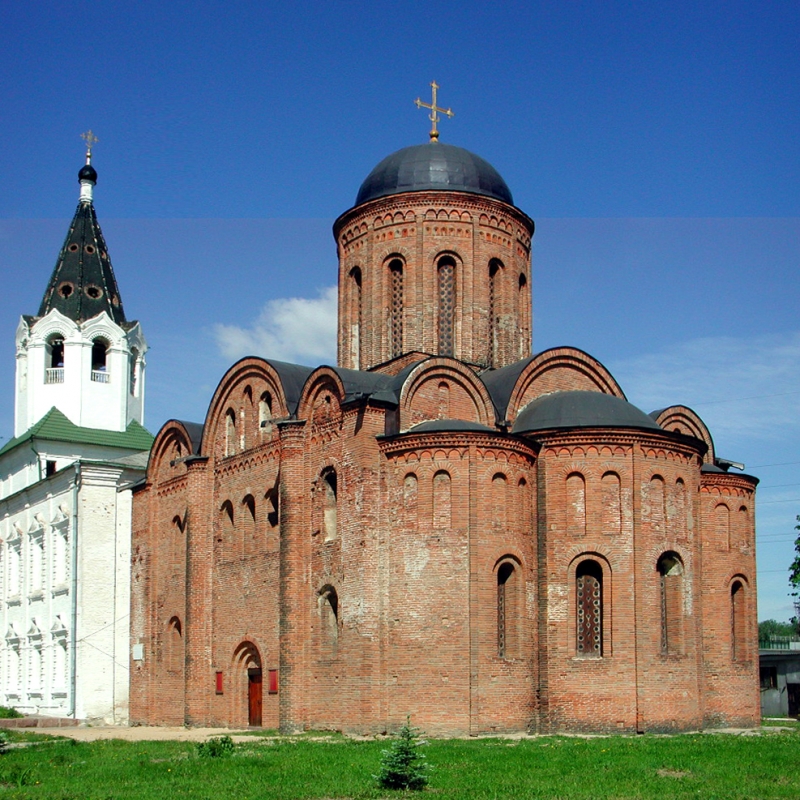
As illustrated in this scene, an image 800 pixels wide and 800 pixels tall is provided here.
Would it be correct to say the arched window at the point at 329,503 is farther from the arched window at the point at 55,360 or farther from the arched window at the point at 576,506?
the arched window at the point at 55,360

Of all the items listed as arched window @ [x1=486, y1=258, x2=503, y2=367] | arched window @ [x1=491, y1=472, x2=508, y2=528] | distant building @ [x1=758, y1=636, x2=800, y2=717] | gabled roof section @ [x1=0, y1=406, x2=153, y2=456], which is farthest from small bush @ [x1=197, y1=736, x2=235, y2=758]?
distant building @ [x1=758, y1=636, x2=800, y2=717]

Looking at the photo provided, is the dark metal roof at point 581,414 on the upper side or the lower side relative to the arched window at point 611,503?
upper

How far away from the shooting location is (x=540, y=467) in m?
22.1

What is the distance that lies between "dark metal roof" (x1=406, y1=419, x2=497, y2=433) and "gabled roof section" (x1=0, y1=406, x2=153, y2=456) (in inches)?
520

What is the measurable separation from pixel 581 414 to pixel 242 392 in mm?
7833

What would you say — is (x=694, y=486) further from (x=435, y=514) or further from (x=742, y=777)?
(x=742, y=777)

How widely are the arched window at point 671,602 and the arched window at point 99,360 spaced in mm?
18164

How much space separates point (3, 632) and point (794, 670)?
74.4ft

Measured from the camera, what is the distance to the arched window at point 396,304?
84.3 feet

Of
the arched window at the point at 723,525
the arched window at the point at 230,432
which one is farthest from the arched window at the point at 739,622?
the arched window at the point at 230,432

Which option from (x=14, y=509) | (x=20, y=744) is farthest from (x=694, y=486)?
(x=14, y=509)

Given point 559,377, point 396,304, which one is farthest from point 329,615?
Answer: point 396,304

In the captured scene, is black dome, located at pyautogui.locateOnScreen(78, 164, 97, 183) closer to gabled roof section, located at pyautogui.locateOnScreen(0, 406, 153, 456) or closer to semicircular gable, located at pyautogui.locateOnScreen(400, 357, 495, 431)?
gabled roof section, located at pyautogui.locateOnScreen(0, 406, 153, 456)

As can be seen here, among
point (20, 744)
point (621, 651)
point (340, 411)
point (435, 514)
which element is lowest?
point (20, 744)
